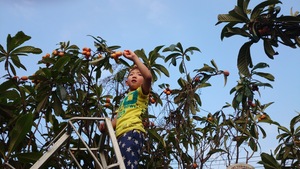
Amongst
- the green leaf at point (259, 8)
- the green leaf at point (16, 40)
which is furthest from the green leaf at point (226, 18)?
the green leaf at point (16, 40)

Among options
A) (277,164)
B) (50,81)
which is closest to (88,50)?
(50,81)

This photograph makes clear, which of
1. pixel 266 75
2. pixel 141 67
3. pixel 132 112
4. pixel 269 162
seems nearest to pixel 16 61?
pixel 132 112

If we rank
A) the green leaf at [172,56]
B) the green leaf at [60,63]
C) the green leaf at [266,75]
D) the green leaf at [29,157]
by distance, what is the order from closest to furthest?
1. the green leaf at [29,157]
2. the green leaf at [60,63]
3. the green leaf at [266,75]
4. the green leaf at [172,56]

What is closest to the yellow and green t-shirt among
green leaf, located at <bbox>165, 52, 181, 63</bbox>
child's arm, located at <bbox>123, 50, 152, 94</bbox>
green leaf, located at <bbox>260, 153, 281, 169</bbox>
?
child's arm, located at <bbox>123, 50, 152, 94</bbox>

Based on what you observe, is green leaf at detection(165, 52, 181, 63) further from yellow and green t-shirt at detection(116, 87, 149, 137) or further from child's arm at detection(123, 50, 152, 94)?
child's arm at detection(123, 50, 152, 94)

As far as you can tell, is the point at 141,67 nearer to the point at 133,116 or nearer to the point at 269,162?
the point at 133,116

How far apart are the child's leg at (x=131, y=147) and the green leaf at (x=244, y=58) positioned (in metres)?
0.81

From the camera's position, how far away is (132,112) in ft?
10.1

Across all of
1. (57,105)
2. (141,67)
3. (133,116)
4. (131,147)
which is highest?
(57,105)

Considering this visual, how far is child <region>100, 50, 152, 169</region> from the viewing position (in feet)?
9.33

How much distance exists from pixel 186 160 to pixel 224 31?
6.60 feet

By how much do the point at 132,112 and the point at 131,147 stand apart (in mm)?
318

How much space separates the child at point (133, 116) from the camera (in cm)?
284

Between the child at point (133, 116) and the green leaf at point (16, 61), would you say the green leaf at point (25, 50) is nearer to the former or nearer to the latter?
the green leaf at point (16, 61)
